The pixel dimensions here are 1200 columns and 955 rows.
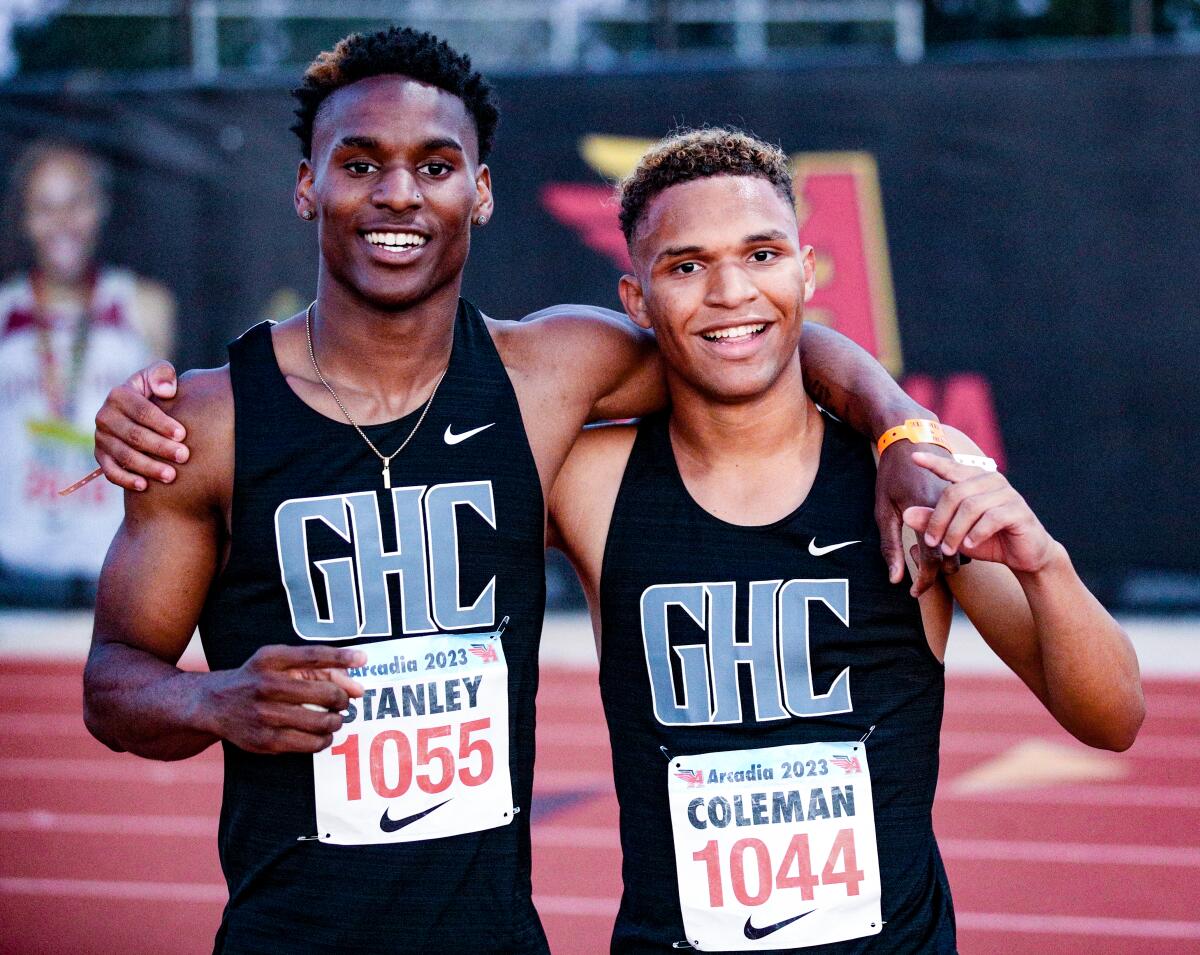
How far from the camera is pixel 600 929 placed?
399 centimetres

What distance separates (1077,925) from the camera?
398 centimetres

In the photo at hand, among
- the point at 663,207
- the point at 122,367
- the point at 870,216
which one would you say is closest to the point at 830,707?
the point at 663,207

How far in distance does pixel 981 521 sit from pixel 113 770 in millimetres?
4948

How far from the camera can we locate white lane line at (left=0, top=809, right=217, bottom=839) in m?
4.98

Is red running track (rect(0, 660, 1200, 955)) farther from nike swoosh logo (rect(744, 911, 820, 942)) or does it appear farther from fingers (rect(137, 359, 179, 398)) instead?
fingers (rect(137, 359, 179, 398))

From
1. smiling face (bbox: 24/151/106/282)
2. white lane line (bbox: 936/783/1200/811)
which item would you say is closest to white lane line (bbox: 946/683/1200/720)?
white lane line (bbox: 936/783/1200/811)

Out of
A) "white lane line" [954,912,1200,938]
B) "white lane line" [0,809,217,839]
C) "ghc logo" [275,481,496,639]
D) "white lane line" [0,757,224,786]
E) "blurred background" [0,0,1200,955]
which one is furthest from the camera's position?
"blurred background" [0,0,1200,955]

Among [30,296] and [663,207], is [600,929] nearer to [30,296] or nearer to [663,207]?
[663,207]

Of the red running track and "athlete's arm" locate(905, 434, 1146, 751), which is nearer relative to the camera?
"athlete's arm" locate(905, 434, 1146, 751)

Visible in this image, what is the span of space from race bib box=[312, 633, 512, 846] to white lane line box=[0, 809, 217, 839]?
10.5 feet

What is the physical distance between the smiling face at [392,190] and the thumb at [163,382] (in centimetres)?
29

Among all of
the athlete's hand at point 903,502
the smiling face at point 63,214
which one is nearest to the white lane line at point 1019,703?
the athlete's hand at point 903,502

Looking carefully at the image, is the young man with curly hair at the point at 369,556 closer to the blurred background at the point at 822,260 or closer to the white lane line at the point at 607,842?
the white lane line at the point at 607,842

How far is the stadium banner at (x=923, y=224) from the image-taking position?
23.7 ft
